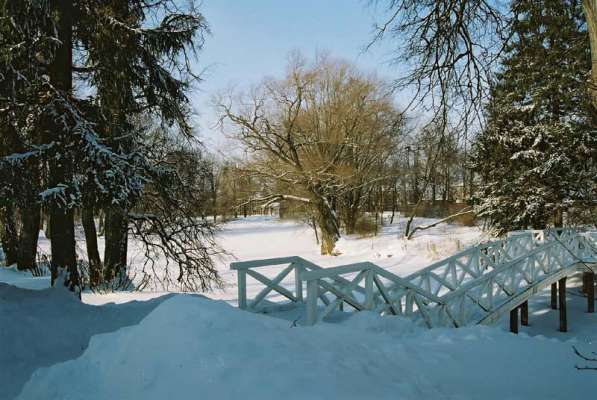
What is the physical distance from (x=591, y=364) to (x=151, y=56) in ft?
32.3

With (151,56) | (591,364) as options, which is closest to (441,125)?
(591,364)

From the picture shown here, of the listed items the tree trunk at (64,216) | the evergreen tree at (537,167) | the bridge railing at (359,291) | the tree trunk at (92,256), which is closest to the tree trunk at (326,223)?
the evergreen tree at (537,167)

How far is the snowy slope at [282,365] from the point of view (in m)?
3.21

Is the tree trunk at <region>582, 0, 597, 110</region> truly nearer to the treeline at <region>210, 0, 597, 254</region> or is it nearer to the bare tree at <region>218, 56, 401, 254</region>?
the treeline at <region>210, 0, 597, 254</region>

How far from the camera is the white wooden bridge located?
19.0ft

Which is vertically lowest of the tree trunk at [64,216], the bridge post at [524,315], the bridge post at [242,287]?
the bridge post at [524,315]

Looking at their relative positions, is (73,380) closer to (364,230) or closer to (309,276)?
(309,276)

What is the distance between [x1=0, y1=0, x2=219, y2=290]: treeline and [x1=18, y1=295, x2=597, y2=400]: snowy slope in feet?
11.2

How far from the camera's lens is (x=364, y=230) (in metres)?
28.7

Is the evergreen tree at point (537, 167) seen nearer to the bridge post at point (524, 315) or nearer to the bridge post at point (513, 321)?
the bridge post at point (513, 321)

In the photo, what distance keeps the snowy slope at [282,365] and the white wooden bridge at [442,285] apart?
26.4 inches

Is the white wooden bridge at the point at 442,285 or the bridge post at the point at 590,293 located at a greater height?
the white wooden bridge at the point at 442,285

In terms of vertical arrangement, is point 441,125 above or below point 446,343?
above

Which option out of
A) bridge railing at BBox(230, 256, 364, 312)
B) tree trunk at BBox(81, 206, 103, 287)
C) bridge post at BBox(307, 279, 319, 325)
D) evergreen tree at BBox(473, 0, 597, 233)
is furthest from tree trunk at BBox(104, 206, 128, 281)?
evergreen tree at BBox(473, 0, 597, 233)
